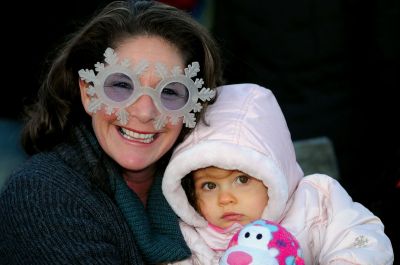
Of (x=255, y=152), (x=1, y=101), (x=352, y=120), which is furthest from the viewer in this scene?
(x=352, y=120)

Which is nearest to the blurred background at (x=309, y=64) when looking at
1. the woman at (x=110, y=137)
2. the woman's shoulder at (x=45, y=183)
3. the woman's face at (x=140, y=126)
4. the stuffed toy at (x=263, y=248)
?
the woman at (x=110, y=137)

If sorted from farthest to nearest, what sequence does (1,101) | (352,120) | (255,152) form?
(352,120)
(1,101)
(255,152)

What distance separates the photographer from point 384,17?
391 cm

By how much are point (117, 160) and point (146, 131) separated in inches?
6.3

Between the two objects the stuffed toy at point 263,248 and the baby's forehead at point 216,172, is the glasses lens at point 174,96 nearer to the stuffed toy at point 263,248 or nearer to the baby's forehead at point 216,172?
the baby's forehead at point 216,172

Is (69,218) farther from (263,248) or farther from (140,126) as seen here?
(263,248)

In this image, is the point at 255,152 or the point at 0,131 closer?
the point at 255,152

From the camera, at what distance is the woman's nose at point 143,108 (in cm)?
270

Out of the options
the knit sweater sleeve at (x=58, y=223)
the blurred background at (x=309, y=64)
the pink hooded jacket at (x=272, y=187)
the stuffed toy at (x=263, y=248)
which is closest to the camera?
the stuffed toy at (x=263, y=248)

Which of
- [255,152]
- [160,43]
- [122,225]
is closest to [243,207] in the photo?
[255,152]

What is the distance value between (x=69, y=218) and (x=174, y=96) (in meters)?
0.59

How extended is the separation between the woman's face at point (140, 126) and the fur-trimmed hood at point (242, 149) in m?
0.09

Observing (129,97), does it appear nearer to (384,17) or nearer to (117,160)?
(117,160)

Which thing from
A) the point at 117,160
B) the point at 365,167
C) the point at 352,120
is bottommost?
the point at 365,167
